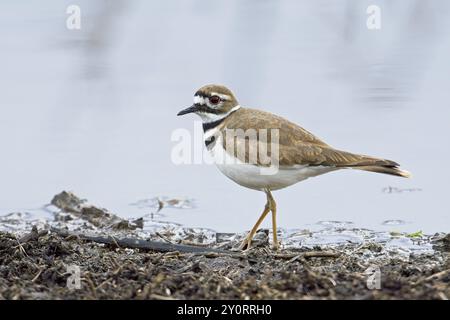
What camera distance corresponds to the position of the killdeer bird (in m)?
8.17

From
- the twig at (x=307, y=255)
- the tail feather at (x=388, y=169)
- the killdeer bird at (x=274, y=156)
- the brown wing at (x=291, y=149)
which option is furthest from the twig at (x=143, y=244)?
the tail feather at (x=388, y=169)

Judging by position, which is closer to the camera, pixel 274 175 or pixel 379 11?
pixel 274 175

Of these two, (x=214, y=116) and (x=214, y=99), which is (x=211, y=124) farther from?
(x=214, y=99)

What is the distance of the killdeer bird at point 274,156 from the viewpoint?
8172 mm

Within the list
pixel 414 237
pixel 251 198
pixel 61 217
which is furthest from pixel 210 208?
pixel 414 237

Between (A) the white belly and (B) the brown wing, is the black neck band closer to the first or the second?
(B) the brown wing

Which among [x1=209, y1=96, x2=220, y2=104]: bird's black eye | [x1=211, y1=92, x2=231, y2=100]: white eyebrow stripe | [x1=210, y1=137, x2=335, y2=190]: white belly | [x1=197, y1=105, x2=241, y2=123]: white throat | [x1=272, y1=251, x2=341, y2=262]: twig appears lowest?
[x1=272, y1=251, x2=341, y2=262]: twig

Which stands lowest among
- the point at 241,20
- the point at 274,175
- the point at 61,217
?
the point at 61,217

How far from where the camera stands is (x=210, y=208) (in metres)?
10.2

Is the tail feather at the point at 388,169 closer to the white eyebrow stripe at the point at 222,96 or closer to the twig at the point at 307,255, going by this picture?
the twig at the point at 307,255

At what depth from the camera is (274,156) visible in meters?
8.16

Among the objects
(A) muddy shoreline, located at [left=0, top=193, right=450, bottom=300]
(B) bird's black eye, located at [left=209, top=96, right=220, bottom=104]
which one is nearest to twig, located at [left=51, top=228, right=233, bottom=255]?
(A) muddy shoreline, located at [left=0, top=193, right=450, bottom=300]
